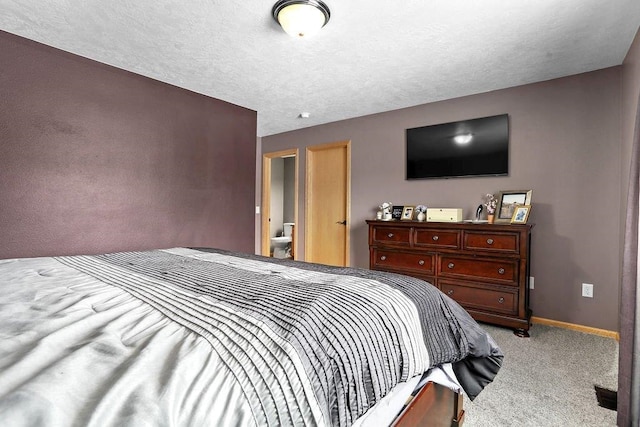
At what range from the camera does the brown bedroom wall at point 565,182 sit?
8.92 ft

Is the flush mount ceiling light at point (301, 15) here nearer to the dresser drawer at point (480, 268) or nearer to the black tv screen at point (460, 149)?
the black tv screen at point (460, 149)

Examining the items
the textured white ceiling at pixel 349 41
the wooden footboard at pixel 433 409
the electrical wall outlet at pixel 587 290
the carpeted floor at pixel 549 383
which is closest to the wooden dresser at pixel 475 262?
the carpeted floor at pixel 549 383

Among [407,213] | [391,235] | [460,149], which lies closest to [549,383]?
[391,235]

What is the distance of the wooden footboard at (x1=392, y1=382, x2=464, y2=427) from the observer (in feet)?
3.47

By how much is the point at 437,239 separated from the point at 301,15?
2.28 meters

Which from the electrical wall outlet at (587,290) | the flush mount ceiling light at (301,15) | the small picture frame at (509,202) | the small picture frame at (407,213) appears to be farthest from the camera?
the small picture frame at (407,213)

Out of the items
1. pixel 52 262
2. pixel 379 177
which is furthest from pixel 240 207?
pixel 52 262

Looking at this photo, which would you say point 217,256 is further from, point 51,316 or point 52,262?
point 51,316

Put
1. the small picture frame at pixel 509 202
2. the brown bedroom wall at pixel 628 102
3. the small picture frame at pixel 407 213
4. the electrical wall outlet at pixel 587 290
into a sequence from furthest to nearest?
the small picture frame at pixel 407 213, the small picture frame at pixel 509 202, the electrical wall outlet at pixel 587 290, the brown bedroom wall at pixel 628 102

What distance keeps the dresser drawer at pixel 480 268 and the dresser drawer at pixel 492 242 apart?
0.10 m

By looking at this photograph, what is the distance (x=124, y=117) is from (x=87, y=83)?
0.35 metres

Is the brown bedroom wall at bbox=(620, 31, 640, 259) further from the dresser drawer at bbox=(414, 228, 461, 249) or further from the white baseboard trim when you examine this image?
the dresser drawer at bbox=(414, 228, 461, 249)

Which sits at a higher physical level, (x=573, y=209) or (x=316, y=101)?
(x=316, y=101)

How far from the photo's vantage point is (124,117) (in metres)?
2.86
